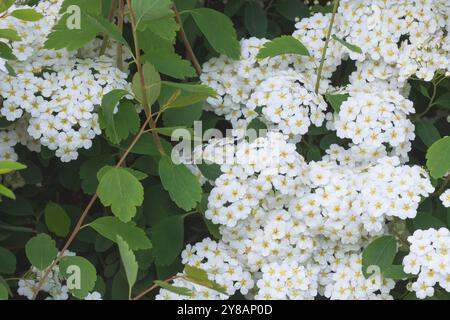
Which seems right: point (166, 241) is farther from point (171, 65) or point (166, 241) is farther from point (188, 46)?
point (188, 46)

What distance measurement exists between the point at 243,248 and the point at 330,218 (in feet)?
0.91

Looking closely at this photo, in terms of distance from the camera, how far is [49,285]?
8.91ft

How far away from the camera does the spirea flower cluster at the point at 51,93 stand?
2.58 metres

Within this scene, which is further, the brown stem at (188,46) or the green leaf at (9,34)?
the brown stem at (188,46)

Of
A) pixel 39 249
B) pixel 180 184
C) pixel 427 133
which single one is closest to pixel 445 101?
pixel 427 133

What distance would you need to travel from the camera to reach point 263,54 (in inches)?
106

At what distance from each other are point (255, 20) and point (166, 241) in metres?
0.89

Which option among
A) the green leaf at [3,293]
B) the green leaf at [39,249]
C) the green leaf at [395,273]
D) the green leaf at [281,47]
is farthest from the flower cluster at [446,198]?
the green leaf at [3,293]

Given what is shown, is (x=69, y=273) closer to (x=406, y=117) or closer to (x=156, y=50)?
(x=156, y=50)

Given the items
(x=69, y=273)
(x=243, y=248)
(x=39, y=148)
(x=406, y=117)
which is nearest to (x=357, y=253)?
(x=243, y=248)

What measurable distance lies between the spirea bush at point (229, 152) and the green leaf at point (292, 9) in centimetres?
9

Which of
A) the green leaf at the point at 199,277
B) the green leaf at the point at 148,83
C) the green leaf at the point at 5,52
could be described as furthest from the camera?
the green leaf at the point at 5,52

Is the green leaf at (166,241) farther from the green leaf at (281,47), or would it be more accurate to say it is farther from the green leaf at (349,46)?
the green leaf at (349,46)

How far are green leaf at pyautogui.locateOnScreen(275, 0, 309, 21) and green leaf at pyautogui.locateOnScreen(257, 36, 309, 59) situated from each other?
1.31 feet
